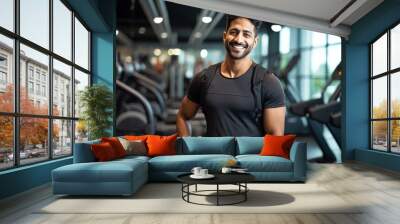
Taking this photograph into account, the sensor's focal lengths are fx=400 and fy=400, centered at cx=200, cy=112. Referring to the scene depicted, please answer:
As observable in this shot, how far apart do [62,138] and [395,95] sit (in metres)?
6.43

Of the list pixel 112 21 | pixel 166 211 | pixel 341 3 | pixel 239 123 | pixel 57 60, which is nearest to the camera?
pixel 166 211

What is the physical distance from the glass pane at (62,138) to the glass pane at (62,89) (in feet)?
0.54

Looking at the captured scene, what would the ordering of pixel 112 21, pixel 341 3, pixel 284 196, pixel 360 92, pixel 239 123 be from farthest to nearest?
pixel 360 92 < pixel 112 21 < pixel 239 123 < pixel 341 3 < pixel 284 196

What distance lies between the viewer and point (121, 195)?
192 inches

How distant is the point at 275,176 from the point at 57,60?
397 cm

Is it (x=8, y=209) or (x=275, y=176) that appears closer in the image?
(x=8, y=209)

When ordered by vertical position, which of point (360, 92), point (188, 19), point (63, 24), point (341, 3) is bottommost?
point (360, 92)

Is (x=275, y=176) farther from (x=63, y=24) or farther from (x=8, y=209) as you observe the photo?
(x=63, y=24)

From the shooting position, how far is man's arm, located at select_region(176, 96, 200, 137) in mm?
8406

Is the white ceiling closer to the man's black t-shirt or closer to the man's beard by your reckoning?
the man's beard

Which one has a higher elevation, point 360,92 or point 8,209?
point 360,92

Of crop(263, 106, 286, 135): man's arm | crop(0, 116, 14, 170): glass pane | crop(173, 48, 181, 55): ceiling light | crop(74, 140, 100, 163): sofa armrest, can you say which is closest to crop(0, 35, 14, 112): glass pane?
crop(0, 116, 14, 170): glass pane

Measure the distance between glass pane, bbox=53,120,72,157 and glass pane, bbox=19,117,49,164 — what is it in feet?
1.06

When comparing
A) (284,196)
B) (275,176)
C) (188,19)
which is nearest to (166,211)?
(284,196)
